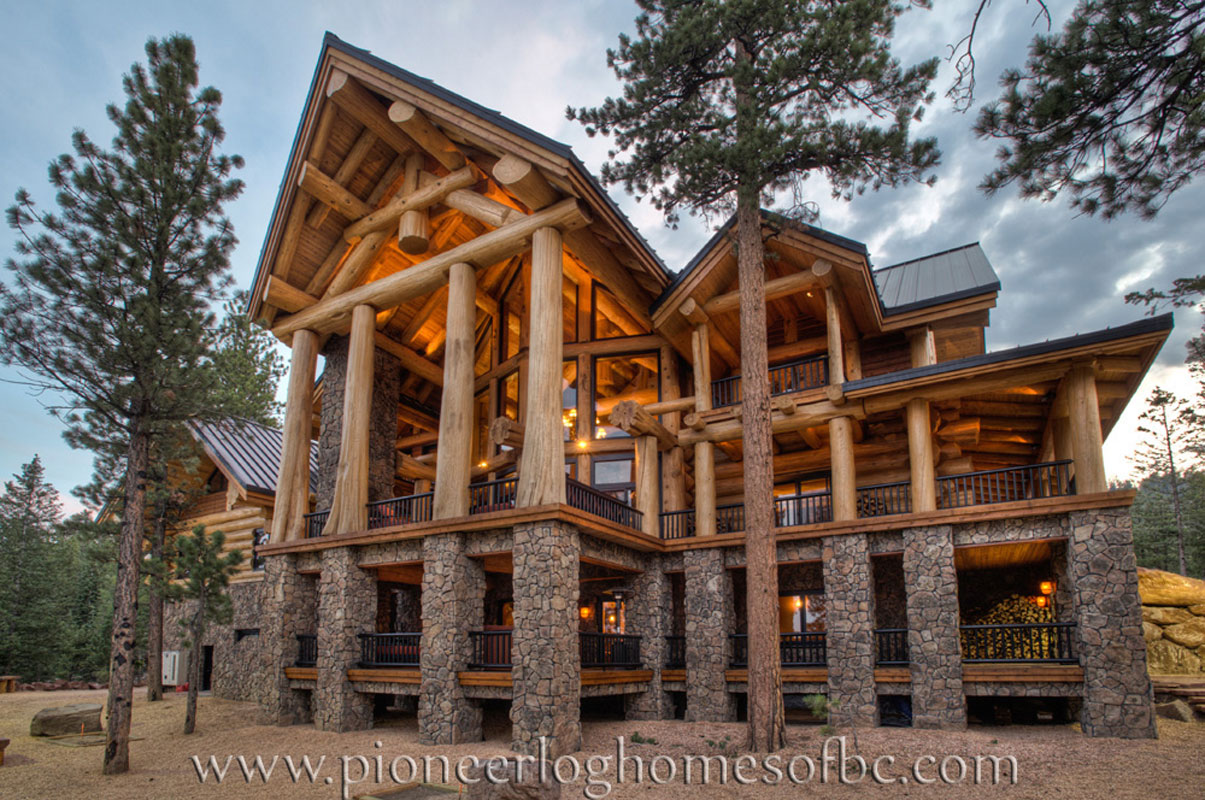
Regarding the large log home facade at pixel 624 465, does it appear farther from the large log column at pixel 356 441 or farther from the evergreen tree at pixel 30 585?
the evergreen tree at pixel 30 585

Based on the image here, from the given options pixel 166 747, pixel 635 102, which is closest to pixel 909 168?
pixel 635 102

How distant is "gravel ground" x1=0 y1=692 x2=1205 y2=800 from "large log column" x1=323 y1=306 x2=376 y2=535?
4.39m

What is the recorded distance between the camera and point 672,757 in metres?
11.0

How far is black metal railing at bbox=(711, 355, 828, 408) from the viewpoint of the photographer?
55.5 feet

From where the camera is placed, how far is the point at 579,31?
12631cm

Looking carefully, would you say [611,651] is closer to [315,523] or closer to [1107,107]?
[315,523]

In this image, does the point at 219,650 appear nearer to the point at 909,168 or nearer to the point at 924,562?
the point at 924,562

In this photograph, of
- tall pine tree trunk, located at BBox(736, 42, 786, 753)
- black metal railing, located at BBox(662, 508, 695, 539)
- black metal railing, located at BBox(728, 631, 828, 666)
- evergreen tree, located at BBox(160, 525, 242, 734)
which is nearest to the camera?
tall pine tree trunk, located at BBox(736, 42, 786, 753)

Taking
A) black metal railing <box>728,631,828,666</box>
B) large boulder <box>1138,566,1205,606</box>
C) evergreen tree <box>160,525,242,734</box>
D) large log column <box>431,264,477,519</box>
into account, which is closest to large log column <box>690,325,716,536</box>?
black metal railing <box>728,631,828,666</box>

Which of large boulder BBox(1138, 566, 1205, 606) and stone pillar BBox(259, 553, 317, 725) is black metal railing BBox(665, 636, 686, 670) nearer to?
stone pillar BBox(259, 553, 317, 725)

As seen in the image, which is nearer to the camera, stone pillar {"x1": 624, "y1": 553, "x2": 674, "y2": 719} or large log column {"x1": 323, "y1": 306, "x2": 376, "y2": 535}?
stone pillar {"x1": 624, "y1": 553, "x2": 674, "y2": 719}

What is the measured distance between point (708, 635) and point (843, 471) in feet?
14.7

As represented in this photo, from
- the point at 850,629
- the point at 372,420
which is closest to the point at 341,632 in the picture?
the point at 372,420

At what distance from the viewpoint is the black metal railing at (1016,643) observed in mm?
12866
